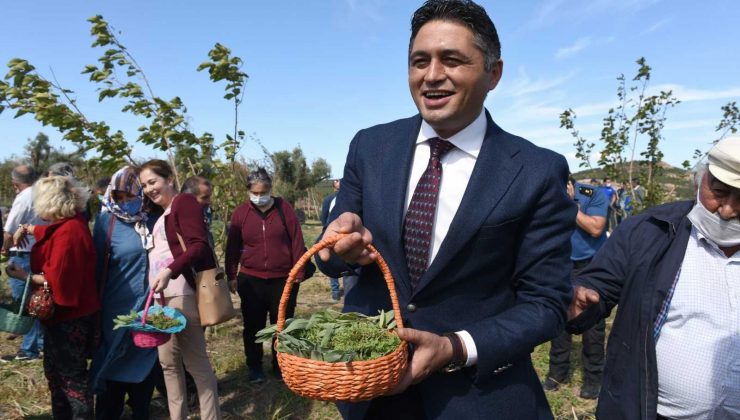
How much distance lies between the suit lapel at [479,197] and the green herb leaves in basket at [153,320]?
101 inches

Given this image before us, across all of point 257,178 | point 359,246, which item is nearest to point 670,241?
point 359,246

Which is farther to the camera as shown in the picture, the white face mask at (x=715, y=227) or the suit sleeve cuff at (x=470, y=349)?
the white face mask at (x=715, y=227)

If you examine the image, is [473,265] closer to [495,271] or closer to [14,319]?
[495,271]

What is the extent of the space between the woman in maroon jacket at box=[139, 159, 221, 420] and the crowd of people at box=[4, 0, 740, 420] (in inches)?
0.7

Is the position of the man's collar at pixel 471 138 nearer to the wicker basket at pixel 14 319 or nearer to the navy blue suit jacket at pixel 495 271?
the navy blue suit jacket at pixel 495 271

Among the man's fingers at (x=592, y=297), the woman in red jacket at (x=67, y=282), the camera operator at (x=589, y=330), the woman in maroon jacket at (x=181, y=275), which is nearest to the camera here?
the man's fingers at (x=592, y=297)

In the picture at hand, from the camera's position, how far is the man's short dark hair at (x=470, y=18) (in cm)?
150

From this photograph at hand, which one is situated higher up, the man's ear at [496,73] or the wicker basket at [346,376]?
the man's ear at [496,73]

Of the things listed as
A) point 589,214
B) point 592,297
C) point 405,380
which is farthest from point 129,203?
point 589,214

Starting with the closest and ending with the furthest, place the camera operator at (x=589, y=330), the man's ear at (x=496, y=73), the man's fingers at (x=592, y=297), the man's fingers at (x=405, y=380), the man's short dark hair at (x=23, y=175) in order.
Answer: the man's fingers at (x=405, y=380)
the man's ear at (x=496, y=73)
the man's fingers at (x=592, y=297)
the camera operator at (x=589, y=330)
the man's short dark hair at (x=23, y=175)

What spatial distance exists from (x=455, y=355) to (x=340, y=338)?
35cm

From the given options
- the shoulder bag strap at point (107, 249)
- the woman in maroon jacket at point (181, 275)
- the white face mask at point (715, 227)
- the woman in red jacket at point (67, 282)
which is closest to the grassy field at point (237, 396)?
the woman in maroon jacket at point (181, 275)

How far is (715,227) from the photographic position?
214cm

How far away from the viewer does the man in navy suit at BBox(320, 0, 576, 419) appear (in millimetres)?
1485
